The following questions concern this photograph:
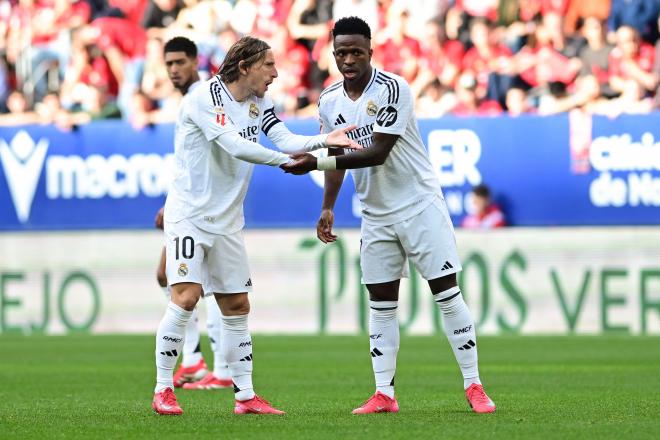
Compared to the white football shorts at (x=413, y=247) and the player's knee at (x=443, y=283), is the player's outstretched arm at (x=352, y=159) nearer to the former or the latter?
the white football shorts at (x=413, y=247)

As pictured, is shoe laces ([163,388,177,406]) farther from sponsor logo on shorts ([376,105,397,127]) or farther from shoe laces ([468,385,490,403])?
sponsor logo on shorts ([376,105,397,127])

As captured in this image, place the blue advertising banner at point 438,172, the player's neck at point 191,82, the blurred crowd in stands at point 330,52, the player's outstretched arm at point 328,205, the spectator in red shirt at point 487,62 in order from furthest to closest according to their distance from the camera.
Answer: the spectator in red shirt at point 487,62
the blurred crowd in stands at point 330,52
the blue advertising banner at point 438,172
the player's neck at point 191,82
the player's outstretched arm at point 328,205

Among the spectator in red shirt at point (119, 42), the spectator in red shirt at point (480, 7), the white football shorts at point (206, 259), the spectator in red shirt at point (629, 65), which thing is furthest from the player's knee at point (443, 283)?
the spectator in red shirt at point (119, 42)

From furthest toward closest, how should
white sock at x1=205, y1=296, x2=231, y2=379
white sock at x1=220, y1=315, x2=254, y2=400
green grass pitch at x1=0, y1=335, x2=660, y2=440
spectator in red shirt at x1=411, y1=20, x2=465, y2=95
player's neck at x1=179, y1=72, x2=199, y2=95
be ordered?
spectator in red shirt at x1=411, y1=20, x2=465, y2=95, white sock at x1=205, y1=296, x2=231, y2=379, player's neck at x1=179, y1=72, x2=199, y2=95, white sock at x1=220, y1=315, x2=254, y2=400, green grass pitch at x1=0, y1=335, x2=660, y2=440

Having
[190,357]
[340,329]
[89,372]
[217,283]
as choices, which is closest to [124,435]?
[217,283]

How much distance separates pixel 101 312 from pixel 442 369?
7.63 meters

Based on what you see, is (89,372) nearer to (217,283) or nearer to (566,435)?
(217,283)

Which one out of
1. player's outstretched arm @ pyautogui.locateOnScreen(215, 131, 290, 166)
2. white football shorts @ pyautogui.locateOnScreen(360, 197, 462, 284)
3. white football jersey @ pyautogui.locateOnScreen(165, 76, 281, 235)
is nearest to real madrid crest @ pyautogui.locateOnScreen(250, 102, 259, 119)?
white football jersey @ pyautogui.locateOnScreen(165, 76, 281, 235)

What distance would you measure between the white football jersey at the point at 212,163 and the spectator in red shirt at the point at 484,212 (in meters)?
9.39

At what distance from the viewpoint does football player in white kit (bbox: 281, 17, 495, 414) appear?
8.63 m

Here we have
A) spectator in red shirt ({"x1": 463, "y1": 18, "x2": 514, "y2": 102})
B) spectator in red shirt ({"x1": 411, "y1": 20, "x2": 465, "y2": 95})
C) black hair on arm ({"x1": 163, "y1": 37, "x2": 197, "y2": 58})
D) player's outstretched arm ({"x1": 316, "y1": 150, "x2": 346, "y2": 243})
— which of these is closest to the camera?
player's outstretched arm ({"x1": 316, "y1": 150, "x2": 346, "y2": 243})

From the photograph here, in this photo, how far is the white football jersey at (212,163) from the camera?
28.7ft

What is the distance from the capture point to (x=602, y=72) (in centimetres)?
1861

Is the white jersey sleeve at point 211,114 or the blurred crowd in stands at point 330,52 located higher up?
the blurred crowd in stands at point 330,52
